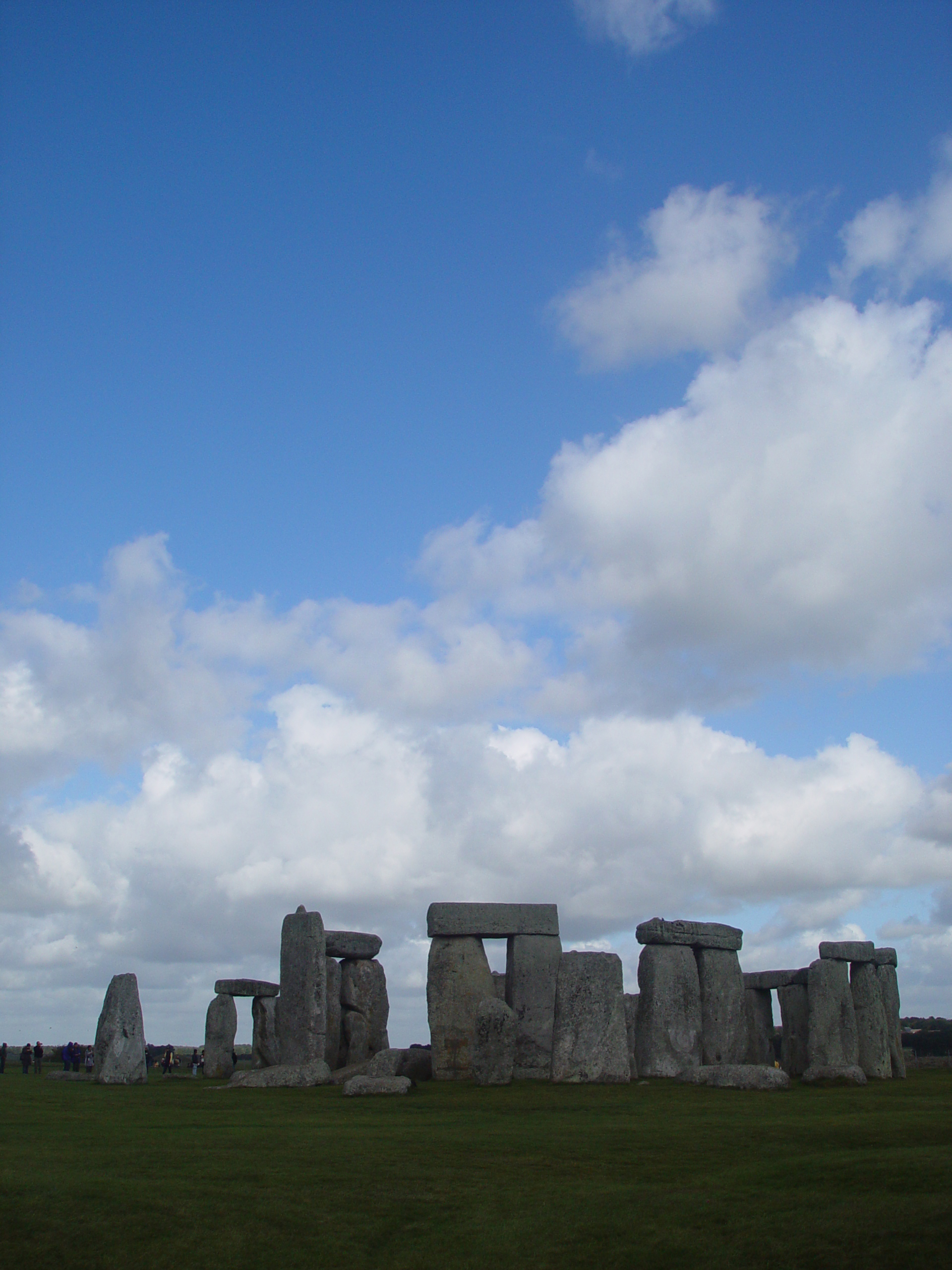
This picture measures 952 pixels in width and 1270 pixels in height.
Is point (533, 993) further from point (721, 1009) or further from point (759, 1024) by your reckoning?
point (759, 1024)

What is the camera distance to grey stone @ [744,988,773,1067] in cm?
2408

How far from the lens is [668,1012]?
20016mm

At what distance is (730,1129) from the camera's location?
40.7 ft

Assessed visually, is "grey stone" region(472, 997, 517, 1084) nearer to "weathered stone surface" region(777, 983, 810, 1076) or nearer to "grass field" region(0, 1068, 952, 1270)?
"grass field" region(0, 1068, 952, 1270)

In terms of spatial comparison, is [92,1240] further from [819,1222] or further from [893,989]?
[893,989]

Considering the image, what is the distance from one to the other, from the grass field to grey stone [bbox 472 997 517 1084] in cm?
400

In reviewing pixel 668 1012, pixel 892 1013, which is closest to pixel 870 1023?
pixel 892 1013

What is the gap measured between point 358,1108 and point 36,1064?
17964mm

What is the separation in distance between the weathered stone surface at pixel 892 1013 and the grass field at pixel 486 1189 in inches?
309

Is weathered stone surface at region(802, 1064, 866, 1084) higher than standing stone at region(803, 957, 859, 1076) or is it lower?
lower

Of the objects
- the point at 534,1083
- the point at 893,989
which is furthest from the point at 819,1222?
the point at 893,989

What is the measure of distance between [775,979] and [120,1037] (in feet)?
44.7

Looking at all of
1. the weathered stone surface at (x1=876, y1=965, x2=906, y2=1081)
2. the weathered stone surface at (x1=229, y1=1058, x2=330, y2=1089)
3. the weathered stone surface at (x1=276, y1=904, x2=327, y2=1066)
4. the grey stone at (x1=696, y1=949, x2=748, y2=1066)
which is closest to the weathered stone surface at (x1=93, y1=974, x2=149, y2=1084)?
the weathered stone surface at (x1=276, y1=904, x2=327, y2=1066)

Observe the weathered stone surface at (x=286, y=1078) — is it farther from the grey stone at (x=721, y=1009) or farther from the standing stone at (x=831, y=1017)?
the standing stone at (x=831, y=1017)
